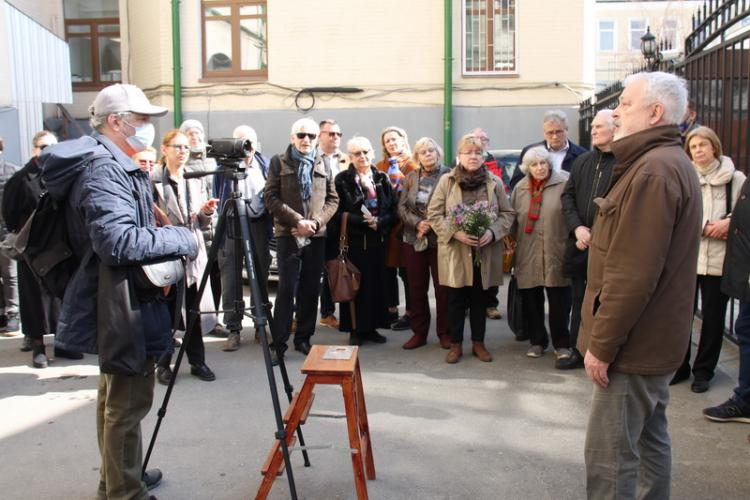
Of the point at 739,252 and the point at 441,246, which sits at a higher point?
the point at 739,252

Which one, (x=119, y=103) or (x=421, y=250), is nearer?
(x=119, y=103)

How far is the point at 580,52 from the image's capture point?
13.4 meters

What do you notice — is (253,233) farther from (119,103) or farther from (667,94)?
(667,94)

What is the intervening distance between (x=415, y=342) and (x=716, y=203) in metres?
2.79

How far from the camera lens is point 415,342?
22.4 ft

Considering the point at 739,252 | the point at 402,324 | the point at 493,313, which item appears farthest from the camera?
the point at 493,313

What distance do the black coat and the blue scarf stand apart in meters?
2.12

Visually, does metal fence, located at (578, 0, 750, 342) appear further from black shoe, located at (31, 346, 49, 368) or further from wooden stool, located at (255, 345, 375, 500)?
black shoe, located at (31, 346, 49, 368)

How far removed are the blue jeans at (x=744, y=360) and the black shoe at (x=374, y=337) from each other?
125 inches

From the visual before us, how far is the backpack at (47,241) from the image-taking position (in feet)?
10.9

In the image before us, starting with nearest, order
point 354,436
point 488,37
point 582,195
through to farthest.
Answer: point 354,436 < point 582,195 < point 488,37

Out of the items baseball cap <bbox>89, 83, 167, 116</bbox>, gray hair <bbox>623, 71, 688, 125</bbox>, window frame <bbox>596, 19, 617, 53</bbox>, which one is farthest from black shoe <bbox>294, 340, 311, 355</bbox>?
window frame <bbox>596, 19, 617, 53</bbox>

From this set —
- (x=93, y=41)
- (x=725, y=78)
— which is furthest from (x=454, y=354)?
(x=93, y=41)

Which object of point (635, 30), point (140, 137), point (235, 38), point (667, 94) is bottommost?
point (140, 137)
